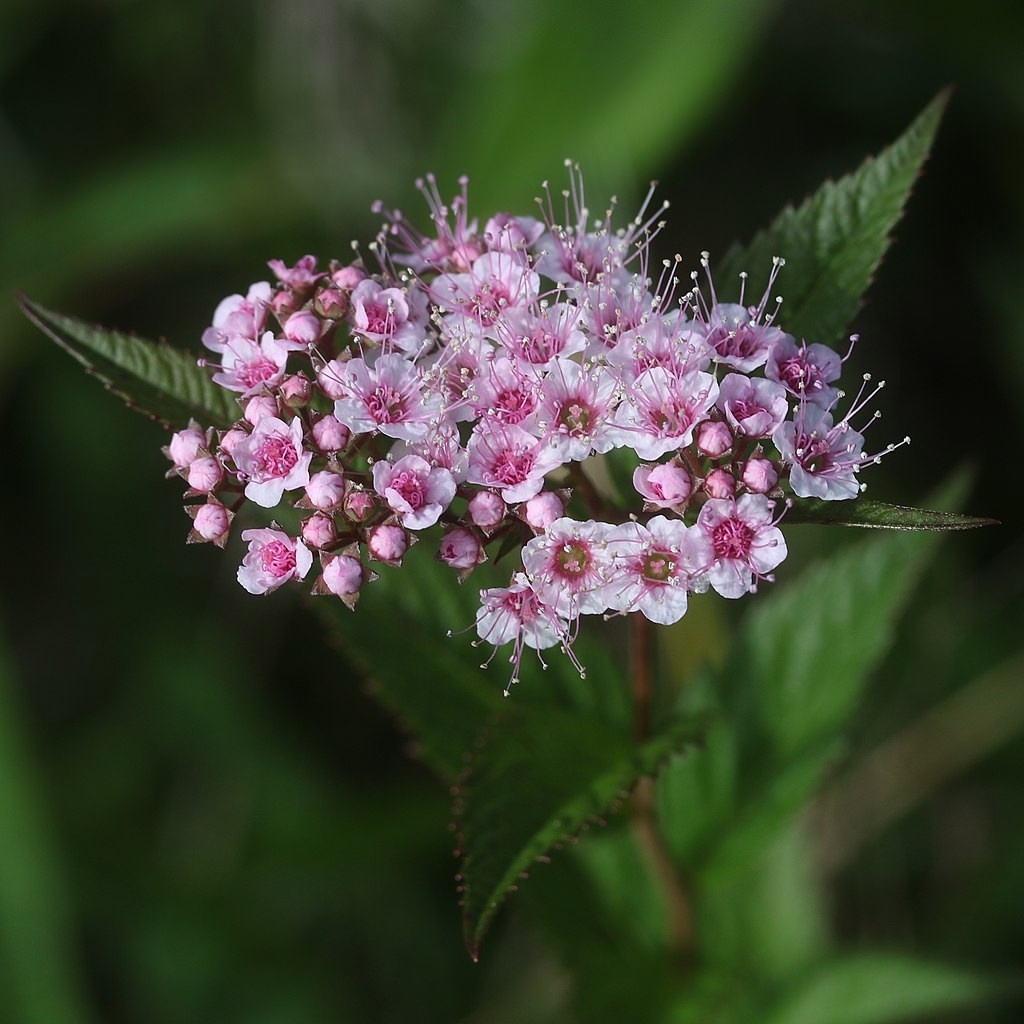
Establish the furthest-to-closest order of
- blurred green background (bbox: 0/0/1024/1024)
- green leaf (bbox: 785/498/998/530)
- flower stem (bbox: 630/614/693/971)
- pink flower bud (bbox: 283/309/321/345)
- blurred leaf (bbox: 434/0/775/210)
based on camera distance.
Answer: blurred leaf (bbox: 434/0/775/210)
blurred green background (bbox: 0/0/1024/1024)
flower stem (bbox: 630/614/693/971)
pink flower bud (bbox: 283/309/321/345)
green leaf (bbox: 785/498/998/530)

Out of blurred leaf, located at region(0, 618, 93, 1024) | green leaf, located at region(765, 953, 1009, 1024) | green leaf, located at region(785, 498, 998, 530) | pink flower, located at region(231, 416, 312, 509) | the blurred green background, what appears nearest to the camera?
green leaf, located at region(785, 498, 998, 530)

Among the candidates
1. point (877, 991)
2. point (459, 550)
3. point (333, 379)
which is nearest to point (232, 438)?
point (333, 379)

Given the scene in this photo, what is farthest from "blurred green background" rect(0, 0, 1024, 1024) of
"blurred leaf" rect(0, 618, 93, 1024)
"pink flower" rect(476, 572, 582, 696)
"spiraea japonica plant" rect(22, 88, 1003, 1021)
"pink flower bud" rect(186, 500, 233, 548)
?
"pink flower bud" rect(186, 500, 233, 548)

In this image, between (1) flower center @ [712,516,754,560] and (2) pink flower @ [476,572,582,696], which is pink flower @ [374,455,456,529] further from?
(1) flower center @ [712,516,754,560]

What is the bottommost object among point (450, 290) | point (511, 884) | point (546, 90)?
point (511, 884)

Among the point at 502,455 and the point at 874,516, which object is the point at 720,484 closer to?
the point at 874,516

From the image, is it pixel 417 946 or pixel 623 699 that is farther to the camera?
pixel 417 946

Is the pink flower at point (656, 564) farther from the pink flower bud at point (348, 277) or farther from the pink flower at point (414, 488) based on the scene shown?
the pink flower bud at point (348, 277)

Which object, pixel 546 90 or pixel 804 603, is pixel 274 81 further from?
pixel 804 603

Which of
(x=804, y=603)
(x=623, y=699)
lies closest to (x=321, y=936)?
(x=623, y=699)
